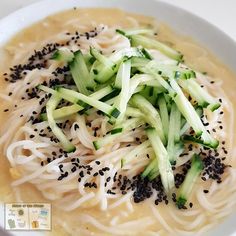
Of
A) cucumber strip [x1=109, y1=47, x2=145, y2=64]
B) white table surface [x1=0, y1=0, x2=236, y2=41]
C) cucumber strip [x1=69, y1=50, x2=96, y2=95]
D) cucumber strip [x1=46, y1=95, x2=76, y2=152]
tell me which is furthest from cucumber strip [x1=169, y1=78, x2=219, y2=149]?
white table surface [x1=0, y1=0, x2=236, y2=41]

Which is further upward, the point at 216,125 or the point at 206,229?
the point at 216,125

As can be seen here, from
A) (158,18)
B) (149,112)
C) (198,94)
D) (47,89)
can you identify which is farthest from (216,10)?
(47,89)

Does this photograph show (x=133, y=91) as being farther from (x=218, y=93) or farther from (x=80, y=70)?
(x=218, y=93)

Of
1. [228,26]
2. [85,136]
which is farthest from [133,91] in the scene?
[228,26]

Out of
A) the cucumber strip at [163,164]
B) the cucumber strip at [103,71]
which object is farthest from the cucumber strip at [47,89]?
the cucumber strip at [163,164]

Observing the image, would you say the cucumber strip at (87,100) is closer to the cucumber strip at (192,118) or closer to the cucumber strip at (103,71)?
the cucumber strip at (103,71)

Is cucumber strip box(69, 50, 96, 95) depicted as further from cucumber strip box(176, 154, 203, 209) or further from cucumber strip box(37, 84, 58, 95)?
cucumber strip box(176, 154, 203, 209)
